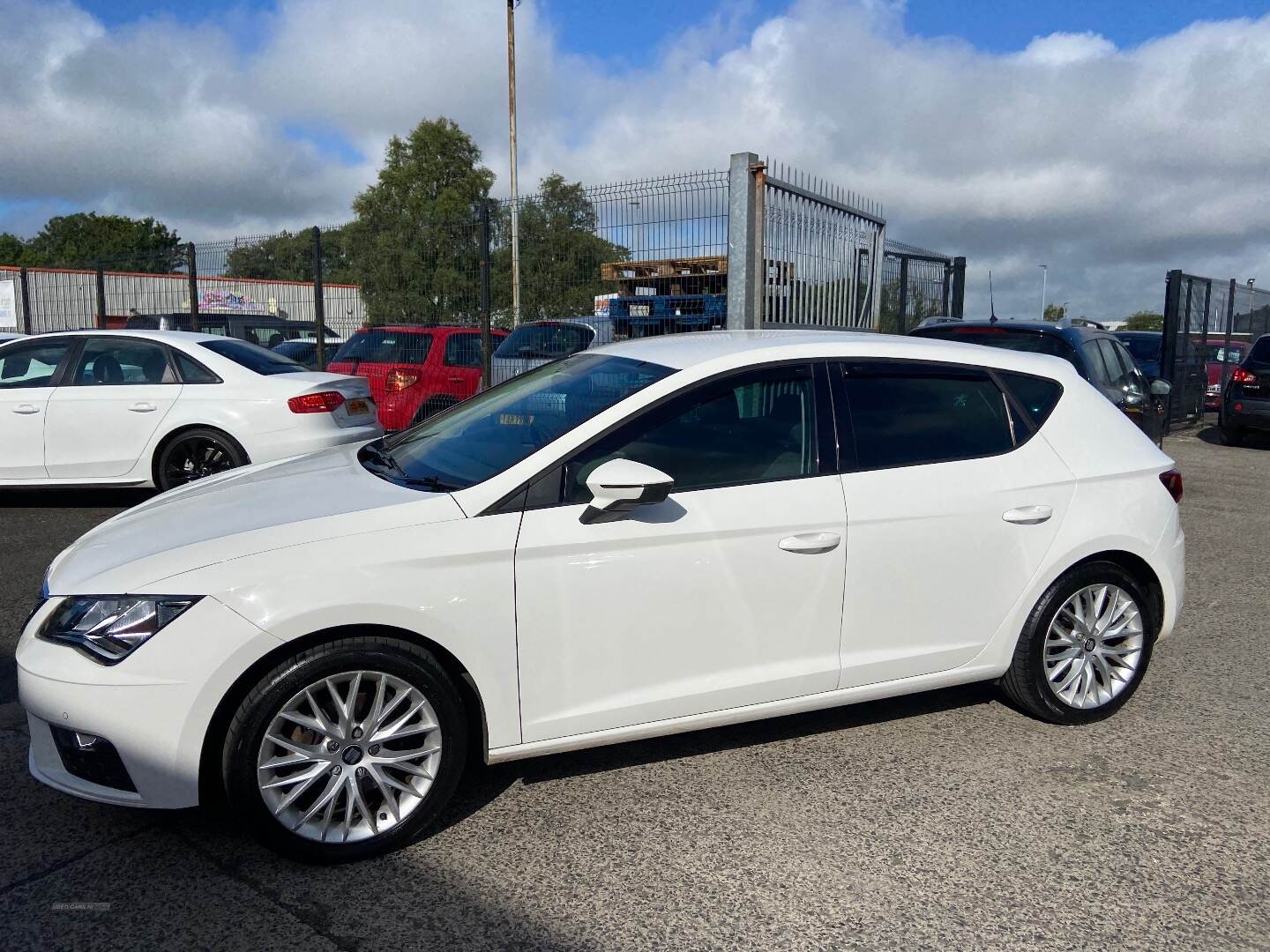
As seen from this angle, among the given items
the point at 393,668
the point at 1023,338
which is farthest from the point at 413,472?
the point at 1023,338

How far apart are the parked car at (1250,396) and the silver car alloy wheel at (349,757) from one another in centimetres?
1460

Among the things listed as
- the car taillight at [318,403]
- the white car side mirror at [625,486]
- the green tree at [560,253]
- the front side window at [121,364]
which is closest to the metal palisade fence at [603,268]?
the green tree at [560,253]

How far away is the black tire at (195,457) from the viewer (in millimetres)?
7965

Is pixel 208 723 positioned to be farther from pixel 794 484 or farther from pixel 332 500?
pixel 794 484

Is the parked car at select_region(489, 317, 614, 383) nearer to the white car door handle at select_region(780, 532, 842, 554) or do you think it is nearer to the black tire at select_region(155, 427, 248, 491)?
the black tire at select_region(155, 427, 248, 491)

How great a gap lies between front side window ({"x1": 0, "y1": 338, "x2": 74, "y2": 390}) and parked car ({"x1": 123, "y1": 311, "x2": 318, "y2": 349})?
7139 mm

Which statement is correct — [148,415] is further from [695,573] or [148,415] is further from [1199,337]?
[1199,337]

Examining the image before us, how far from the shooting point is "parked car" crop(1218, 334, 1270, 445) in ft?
46.1

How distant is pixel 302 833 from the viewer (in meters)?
2.96

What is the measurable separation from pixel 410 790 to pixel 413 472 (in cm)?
111

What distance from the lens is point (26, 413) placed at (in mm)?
7992

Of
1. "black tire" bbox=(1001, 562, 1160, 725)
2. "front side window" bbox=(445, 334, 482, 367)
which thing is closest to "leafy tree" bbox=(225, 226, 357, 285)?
"front side window" bbox=(445, 334, 482, 367)

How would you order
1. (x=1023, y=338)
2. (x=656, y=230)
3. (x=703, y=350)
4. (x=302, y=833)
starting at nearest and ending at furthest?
(x=302, y=833) < (x=703, y=350) < (x=1023, y=338) < (x=656, y=230)

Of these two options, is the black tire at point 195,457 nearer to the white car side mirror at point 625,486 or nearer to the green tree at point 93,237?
the white car side mirror at point 625,486
